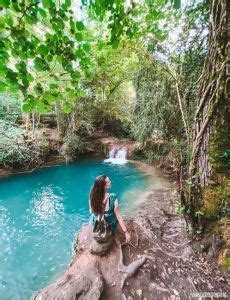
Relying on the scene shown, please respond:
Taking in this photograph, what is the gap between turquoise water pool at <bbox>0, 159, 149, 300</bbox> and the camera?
153 inches

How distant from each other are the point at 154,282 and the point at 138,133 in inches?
256

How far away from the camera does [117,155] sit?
12.4 metres

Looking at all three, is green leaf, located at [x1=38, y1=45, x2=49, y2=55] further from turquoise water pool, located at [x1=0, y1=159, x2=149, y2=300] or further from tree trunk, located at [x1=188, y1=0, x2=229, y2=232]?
turquoise water pool, located at [x1=0, y1=159, x2=149, y2=300]

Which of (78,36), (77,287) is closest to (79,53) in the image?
(78,36)

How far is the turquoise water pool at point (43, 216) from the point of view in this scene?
3.89m

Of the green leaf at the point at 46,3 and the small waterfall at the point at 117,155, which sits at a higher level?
the green leaf at the point at 46,3

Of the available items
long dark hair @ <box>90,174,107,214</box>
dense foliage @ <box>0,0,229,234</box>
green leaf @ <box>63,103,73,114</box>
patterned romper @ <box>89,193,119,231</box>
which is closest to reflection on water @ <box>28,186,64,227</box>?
dense foliage @ <box>0,0,229,234</box>

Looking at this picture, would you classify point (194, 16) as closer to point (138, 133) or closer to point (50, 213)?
point (138, 133)

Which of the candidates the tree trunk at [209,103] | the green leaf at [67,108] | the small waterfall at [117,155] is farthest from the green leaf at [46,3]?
the small waterfall at [117,155]

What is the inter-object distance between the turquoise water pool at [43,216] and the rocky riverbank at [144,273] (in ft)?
4.59

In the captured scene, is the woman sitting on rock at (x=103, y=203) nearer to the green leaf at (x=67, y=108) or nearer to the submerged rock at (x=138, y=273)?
the submerged rock at (x=138, y=273)

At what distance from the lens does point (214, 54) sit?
2.67 metres

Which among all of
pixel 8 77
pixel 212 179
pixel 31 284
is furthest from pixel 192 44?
pixel 31 284

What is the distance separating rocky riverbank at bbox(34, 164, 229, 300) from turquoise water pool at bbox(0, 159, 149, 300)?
1.40 m
